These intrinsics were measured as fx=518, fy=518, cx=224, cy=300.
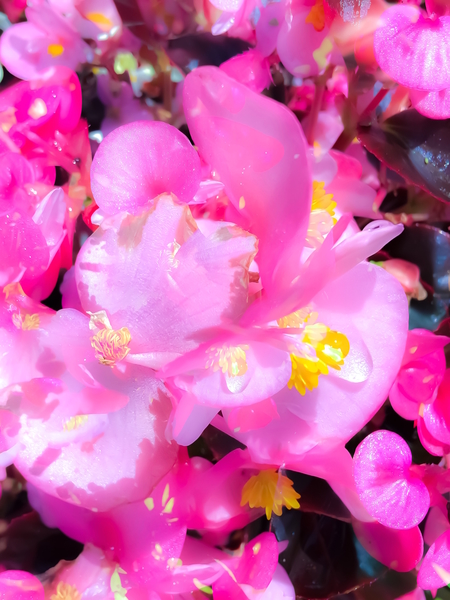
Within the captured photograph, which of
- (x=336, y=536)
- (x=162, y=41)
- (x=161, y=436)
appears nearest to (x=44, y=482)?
(x=161, y=436)

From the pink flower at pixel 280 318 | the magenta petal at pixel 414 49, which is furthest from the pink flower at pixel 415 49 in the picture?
the pink flower at pixel 280 318

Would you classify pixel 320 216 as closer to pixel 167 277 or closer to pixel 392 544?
pixel 167 277

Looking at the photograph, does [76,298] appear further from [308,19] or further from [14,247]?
[308,19]

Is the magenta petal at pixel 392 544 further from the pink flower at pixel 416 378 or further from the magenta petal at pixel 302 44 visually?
the magenta petal at pixel 302 44

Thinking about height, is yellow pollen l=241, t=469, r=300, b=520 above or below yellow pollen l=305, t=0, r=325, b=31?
below

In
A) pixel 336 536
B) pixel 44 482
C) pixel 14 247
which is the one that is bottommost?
pixel 336 536

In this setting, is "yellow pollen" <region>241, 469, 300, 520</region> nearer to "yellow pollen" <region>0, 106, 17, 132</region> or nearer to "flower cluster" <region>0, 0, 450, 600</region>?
"flower cluster" <region>0, 0, 450, 600</region>

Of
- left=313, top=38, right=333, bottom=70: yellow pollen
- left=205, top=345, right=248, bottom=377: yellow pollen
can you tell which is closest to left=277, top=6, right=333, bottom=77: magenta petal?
left=313, top=38, right=333, bottom=70: yellow pollen
